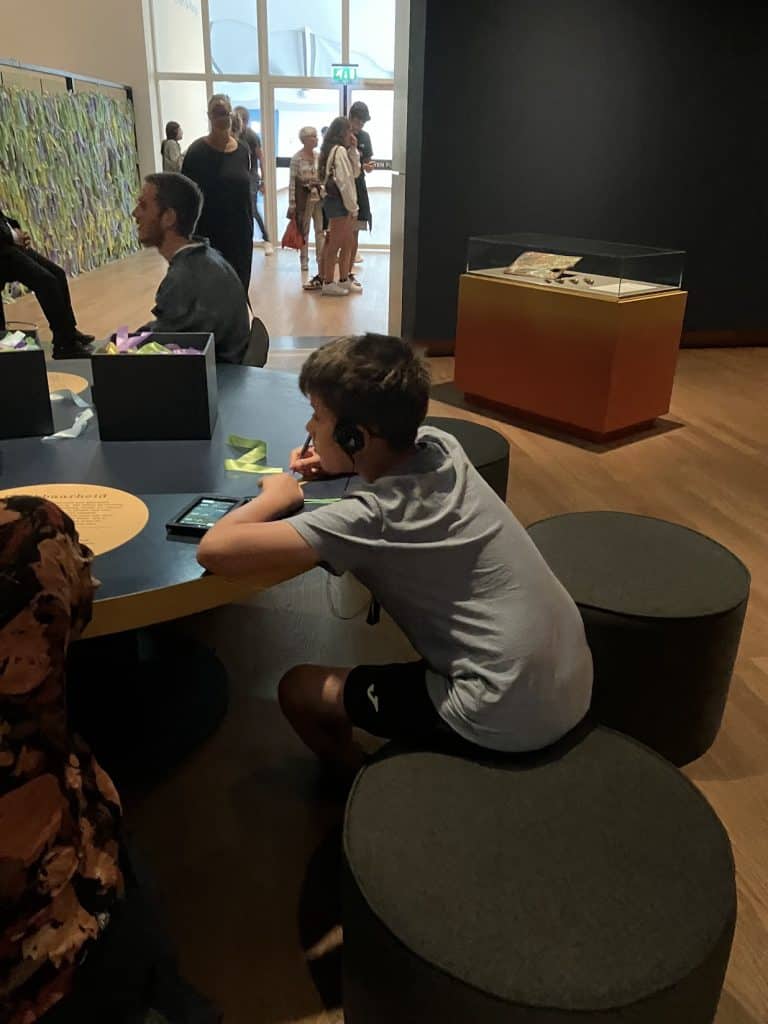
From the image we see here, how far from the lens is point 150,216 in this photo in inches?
102

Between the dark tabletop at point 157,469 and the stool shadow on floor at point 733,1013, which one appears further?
the stool shadow on floor at point 733,1013

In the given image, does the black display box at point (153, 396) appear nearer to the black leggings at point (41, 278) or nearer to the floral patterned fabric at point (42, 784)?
the floral patterned fabric at point (42, 784)

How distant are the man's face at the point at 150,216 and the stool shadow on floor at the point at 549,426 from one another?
236 centimetres

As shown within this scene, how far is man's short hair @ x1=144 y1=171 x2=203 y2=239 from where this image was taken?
2.58 meters

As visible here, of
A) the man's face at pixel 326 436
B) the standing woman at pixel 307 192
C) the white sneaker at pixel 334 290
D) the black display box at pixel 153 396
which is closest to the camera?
the man's face at pixel 326 436

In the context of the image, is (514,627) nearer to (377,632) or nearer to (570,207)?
(377,632)

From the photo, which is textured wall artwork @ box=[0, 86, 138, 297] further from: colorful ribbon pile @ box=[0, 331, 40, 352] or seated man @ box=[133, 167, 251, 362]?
colorful ribbon pile @ box=[0, 331, 40, 352]

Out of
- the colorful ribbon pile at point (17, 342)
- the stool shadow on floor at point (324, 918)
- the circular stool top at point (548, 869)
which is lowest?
the stool shadow on floor at point (324, 918)

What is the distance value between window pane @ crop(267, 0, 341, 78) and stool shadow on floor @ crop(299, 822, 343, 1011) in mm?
11284

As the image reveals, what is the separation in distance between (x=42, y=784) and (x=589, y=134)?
19.0ft

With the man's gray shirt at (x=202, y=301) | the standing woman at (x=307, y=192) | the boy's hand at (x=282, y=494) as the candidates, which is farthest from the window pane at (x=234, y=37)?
the boy's hand at (x=282, y=494)

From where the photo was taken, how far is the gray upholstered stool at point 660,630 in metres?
1.73

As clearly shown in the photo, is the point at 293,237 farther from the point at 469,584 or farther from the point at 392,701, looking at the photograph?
the point at 469,584

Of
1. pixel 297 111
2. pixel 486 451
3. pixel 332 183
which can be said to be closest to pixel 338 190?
pixel 332 183
